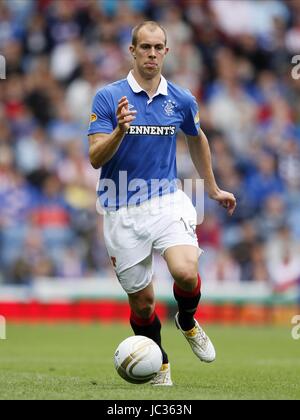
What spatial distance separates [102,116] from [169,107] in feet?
2.02

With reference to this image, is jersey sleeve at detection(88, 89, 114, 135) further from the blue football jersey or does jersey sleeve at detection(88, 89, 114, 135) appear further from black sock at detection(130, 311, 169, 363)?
black sock at detection(130, 311, 169, 363)

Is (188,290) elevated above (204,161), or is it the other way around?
(204,161)

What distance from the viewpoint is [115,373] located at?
962cm

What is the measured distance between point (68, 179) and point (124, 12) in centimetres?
405

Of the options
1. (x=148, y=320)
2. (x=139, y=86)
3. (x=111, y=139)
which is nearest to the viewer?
(x=111, y=139)

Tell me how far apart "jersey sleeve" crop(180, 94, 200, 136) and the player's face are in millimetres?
458

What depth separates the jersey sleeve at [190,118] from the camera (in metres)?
8.73

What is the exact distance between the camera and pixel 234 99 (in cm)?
2038

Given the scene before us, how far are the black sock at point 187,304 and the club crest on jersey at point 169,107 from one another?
4.35 feet

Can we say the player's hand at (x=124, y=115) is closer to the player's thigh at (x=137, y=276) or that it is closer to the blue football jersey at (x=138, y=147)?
the blue football jersey at (x=138, y=147)

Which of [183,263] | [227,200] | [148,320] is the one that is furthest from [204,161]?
[148,320]

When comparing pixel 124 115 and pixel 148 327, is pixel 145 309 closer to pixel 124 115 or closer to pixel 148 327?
pixel 148 327

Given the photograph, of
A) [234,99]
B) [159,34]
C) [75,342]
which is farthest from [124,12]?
[159,34]

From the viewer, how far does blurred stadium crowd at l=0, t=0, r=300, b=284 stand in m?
18.5
